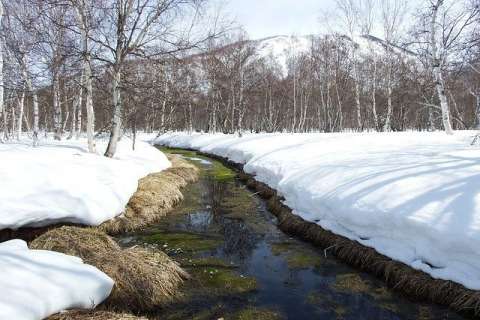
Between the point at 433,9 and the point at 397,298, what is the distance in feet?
54.1

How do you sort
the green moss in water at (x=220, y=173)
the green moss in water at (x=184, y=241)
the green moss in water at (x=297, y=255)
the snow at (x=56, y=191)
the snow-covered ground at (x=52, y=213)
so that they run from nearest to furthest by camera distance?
the snow-covered ground at (x=52, y=213) → the snow at (x=56, y=191) → the green moss in water at (x=297, y=255) → the green moss in water at (x=184, y=241) → the green moss in water at (x=220, y=173)

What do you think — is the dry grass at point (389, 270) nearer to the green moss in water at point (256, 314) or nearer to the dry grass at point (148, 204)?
the green moss in water at point (256, 314)

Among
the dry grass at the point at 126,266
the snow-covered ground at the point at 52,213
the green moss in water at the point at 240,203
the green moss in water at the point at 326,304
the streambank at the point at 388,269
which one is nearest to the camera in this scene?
the snow-covered ground at the point at 52,213

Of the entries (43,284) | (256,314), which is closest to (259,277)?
(256,314)

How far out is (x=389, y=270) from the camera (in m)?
6.34

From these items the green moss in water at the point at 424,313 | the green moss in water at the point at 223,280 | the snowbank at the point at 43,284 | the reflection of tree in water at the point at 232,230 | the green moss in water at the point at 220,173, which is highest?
the snowbank at the point at 43,284

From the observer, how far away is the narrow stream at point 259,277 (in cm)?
547

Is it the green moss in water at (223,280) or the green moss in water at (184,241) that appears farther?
the green moss in water at (184,241)

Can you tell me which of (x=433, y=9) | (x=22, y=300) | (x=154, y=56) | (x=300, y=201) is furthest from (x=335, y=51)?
(x=22, y=300)

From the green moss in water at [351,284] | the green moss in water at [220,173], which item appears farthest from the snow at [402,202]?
the green moss in water at [220,173]

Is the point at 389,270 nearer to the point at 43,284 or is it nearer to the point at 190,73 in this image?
the point at 43,284

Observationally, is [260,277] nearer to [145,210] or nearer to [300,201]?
[300,201]

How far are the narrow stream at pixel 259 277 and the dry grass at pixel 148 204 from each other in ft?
1.19

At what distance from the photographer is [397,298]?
19.2ft
